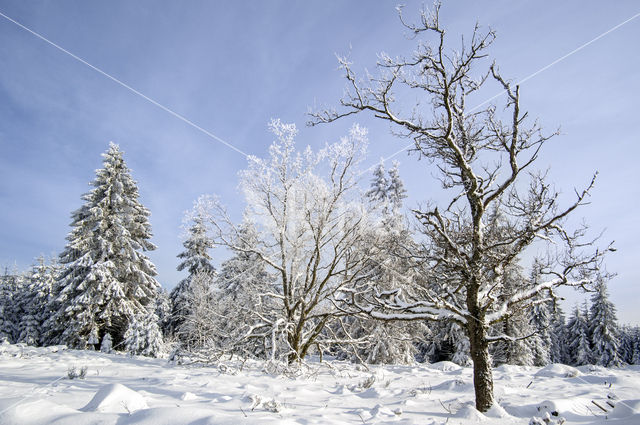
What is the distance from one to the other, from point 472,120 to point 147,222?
24.3m

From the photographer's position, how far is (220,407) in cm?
428

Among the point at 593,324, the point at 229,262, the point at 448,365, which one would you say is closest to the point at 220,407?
the point at 448,365

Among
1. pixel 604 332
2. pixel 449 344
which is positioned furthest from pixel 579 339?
pixel 449 344

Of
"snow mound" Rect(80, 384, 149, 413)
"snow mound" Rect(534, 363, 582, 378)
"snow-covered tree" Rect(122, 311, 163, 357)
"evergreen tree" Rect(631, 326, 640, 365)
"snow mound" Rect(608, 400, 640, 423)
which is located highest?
"snow mound" Rect(608, 400, 640, 423)

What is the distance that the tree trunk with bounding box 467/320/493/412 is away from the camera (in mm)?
4723

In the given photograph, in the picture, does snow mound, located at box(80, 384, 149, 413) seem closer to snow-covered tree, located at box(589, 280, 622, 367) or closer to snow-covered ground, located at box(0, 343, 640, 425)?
snow-covered ground, located at box(0, 343, 640, 425)

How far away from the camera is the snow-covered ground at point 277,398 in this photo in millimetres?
3055

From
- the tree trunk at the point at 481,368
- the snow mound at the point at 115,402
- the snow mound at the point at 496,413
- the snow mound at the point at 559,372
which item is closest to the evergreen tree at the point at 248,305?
the snow mound at the point at 115,402

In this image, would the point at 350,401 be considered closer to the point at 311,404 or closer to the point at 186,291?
the point at 311,404

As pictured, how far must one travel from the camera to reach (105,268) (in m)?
19.1

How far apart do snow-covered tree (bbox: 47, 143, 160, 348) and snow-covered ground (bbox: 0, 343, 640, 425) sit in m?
12.1

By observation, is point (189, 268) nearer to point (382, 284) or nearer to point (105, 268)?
point (105, 268)

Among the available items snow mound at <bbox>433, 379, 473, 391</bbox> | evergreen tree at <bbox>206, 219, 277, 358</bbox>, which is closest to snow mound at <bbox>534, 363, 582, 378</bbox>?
snow mound at <bbox>433, 379, 473, 391</bbox>

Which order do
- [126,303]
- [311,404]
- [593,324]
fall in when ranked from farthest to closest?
1. [593,324]
2. [126,303]
3. [311,404]
